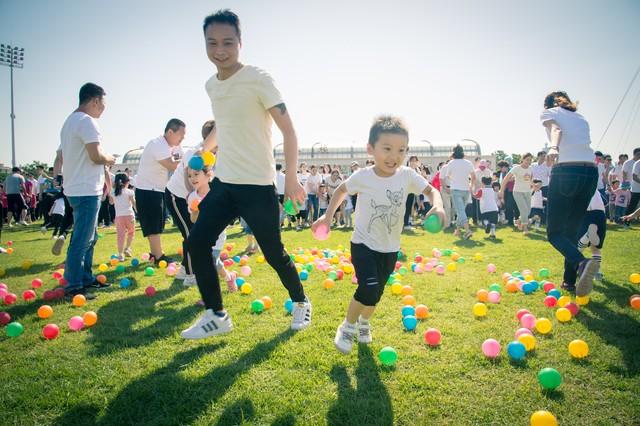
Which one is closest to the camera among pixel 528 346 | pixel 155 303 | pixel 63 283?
pixel 528 346

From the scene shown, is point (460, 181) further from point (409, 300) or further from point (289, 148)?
point (289, 148)

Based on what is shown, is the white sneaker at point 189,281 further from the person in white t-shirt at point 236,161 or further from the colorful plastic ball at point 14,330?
the person in white t-shirt at point 236,161

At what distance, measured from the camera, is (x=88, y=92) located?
16.4 feet

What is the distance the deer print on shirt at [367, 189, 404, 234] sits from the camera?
3.25 meters

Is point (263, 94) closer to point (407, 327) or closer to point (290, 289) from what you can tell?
point (290, 289)

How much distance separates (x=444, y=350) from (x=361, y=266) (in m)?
1.05

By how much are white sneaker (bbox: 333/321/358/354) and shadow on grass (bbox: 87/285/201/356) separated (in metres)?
1.71

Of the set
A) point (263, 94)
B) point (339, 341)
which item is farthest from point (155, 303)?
point (263, 94)

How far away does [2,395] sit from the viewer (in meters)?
2.56

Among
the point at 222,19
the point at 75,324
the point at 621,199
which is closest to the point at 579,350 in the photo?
the point at 222,19

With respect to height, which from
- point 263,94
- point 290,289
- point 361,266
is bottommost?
point 290,289

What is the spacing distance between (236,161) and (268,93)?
67 cm

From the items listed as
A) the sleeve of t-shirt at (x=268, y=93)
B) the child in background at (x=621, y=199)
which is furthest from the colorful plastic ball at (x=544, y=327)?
the child in background at (x=621, y=199)

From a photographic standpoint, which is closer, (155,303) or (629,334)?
(629,334)
